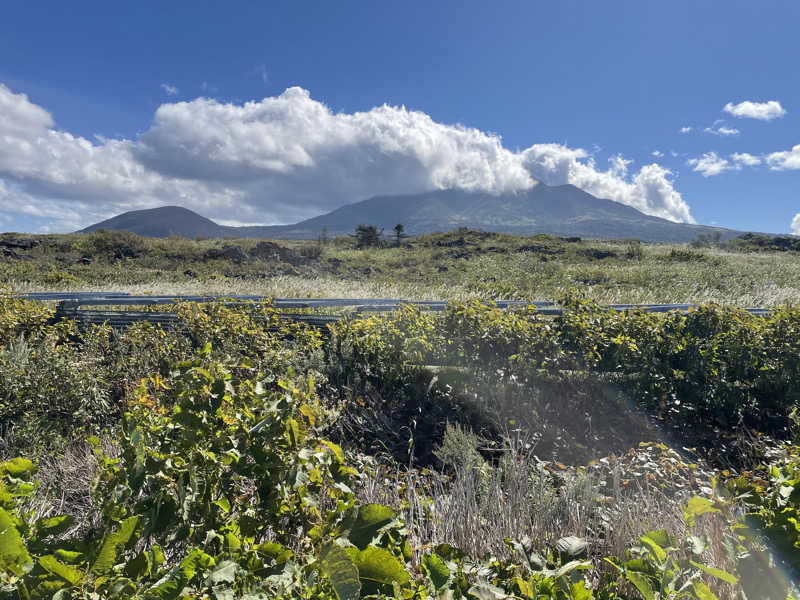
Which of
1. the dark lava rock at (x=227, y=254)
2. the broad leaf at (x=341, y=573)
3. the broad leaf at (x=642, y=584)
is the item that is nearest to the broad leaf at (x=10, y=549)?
the broad leaf at (x=341, y=573)

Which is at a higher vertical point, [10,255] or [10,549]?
[10,255]

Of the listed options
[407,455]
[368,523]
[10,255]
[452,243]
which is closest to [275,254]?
[10,255]

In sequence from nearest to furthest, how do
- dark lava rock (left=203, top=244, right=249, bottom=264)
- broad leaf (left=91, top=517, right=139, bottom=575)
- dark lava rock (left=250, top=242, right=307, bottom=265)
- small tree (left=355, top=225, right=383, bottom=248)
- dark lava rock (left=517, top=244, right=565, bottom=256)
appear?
broad leaf (left=91, top=517, right=139, bottom=575), dark lava rock (left=203, top=244, right=249, bottom=264), dark lava rock (left=250, top=242, right=307, bottom=265), dark lava rock (left=517, top=244, right=565, bottom=256), small tree (left=355, top=225, right=383, bottom=248)

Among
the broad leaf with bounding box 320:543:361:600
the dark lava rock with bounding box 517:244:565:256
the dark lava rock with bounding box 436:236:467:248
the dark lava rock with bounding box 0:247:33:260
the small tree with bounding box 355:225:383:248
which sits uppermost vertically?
the small tree with bounding box 355:225:383:248

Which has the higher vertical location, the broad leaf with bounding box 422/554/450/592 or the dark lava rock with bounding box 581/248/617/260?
the dark lava rock with bounding box 581/248/617/260

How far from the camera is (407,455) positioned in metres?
3.65

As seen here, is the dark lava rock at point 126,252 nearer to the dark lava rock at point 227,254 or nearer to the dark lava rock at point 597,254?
the dark lava rock at point 227,254

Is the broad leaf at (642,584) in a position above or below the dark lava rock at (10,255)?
below

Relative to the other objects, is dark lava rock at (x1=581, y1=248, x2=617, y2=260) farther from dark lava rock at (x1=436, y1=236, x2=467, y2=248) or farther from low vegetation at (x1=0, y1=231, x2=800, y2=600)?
low vegetation at (x1=0, y1=231, x2=800, y2=600)

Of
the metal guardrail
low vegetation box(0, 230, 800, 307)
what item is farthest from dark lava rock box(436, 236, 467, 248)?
the metal guardrail

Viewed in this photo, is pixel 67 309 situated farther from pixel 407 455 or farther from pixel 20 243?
pixel 20 243

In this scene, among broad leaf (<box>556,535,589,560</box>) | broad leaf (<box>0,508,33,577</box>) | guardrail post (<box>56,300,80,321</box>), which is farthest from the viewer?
guardrail post (<box>56,300,80,321</box>)

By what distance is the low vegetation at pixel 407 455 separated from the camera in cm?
105

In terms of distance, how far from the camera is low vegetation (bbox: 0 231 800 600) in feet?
3.45
